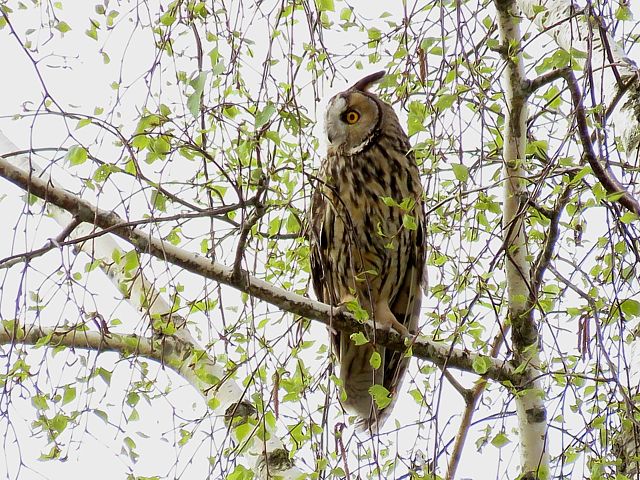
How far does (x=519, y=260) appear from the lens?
2.10 metres

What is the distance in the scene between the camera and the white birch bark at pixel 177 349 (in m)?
2.00

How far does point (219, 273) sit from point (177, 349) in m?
0.69

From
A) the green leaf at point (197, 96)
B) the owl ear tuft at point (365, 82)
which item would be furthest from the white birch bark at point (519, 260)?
the owl ear tuft at point (365, 82)

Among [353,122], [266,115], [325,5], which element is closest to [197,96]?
[266,115]

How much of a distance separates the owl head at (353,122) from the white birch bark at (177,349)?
82 centimetres

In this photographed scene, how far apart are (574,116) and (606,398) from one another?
83cm

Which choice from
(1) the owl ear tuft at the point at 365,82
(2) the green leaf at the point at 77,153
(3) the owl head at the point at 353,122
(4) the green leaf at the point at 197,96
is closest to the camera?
(4) the green leaf at the point at 197,96

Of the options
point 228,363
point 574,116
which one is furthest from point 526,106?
point 228,363

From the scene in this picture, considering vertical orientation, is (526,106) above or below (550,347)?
above

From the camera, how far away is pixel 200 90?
138 cm

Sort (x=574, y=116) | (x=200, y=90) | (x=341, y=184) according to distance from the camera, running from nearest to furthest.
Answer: (x=200, y=90), (x=574, y=116), (x=341, y=184)

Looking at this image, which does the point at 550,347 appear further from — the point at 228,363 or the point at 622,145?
the point at 228,363

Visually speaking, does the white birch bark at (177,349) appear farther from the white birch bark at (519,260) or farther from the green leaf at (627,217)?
the green leaf at (627,217)

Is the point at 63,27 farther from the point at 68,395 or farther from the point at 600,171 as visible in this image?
the point at 600,171
